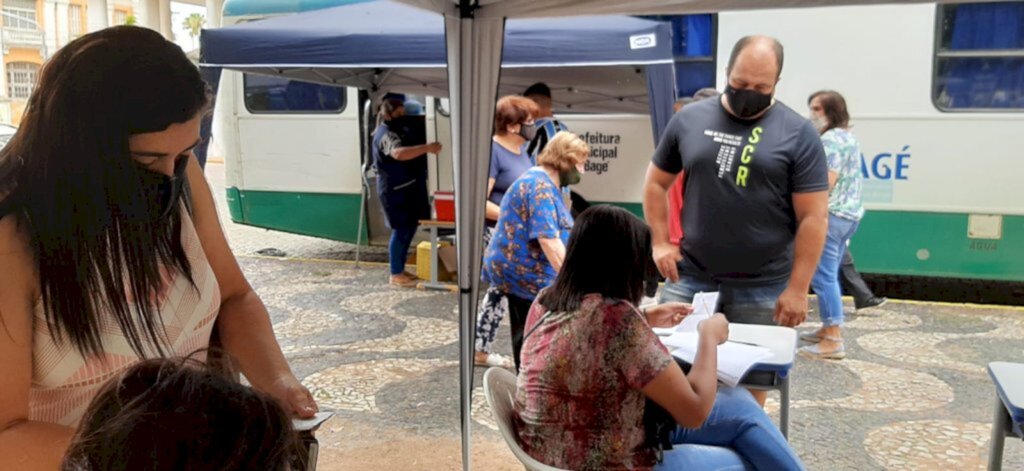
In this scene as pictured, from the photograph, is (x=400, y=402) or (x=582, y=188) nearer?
(x=400, y=402)

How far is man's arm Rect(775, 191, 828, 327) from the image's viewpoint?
3018 millimetres

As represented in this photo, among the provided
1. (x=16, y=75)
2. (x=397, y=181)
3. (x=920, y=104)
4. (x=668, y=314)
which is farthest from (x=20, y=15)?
(x=668, y=314)

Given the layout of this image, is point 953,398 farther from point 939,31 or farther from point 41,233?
point 41,233

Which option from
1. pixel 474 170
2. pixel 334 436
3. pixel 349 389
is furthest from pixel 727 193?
pixel 349 389

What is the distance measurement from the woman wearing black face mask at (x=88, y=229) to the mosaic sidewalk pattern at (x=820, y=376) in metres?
2.58

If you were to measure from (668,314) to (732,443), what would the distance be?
1.68ft

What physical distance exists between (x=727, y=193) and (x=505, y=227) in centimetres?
131

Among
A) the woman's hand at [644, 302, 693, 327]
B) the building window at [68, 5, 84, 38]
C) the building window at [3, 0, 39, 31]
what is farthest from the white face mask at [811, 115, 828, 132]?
the building window at [68, 5, 84, 38]

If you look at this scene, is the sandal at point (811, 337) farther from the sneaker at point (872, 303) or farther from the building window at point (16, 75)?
the building window at point (16, 75)

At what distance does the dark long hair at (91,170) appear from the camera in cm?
119

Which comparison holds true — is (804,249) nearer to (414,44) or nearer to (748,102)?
(748,102)

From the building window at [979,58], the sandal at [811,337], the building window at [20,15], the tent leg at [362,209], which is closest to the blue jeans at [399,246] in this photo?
the tent leg at [362,209]

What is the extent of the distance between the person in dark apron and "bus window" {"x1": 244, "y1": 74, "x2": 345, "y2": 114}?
117cm

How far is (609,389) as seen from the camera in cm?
213
